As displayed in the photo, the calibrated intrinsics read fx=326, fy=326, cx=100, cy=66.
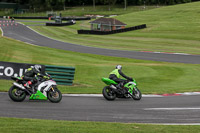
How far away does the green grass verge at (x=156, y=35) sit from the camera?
51.6 m

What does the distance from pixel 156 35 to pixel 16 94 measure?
53093 mm

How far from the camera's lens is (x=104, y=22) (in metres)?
73.1

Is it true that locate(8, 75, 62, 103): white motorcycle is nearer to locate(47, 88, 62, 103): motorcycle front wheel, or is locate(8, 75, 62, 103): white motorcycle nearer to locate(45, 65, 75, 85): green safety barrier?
locate(47, 88, 62, 103): motorcycle front wheel

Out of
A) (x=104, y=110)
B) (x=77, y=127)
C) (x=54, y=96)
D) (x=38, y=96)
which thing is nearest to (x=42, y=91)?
(x=38, y=96)

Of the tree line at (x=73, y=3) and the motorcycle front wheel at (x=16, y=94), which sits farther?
the tree line at (x=73, y=3)

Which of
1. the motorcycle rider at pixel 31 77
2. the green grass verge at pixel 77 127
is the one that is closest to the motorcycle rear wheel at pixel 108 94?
the motorcycle rider at pixel 31 77

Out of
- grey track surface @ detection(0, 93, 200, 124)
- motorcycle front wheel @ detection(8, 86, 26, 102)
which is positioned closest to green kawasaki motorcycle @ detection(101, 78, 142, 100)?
grey track surface @ detection(0, 93, 200, 124)

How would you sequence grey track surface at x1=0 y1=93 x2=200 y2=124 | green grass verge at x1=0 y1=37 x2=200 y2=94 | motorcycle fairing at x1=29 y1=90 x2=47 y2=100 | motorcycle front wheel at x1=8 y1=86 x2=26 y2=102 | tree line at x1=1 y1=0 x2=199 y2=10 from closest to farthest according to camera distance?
1. grey track surface at x1=0 y1=93 x2=200 y2=124
2. motorcycle front wheel at x1=8 y1=86 x2=26 y2=102
3. motorcycle fairing at x1=29 y1=90 x2=47 y2=100
4. green grass verge at x1=0 y1=37 x2=200 y2=94
5. tree line at x1=1 y1=0 x2=199 y2=10

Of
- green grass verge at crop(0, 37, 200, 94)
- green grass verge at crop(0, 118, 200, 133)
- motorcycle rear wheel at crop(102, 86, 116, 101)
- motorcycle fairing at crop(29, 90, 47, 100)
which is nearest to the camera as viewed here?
green grass verge at crop(0, 118, 200, 133)

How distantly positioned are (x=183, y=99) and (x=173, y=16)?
74.4 m

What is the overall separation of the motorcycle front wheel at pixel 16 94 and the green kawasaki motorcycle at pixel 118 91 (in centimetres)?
387

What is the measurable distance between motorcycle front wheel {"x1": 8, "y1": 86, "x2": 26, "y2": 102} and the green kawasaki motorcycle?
3.87 m

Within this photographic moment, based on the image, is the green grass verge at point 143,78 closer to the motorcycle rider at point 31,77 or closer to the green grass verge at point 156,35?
the motorcycle rider at point 31,77

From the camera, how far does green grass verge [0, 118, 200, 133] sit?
10148 millimetres
